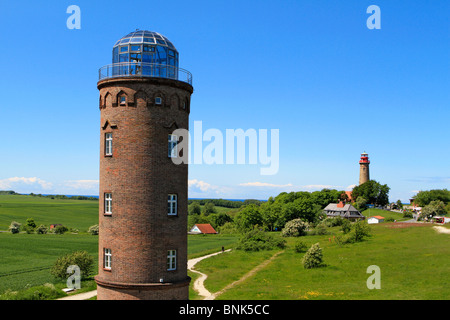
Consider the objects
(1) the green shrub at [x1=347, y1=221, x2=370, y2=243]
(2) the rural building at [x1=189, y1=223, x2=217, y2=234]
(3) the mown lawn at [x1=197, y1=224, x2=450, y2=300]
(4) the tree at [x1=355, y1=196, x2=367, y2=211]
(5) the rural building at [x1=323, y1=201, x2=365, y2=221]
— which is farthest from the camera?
(4) the tree at [x1=355, y1=196, x2=367, y2=211]

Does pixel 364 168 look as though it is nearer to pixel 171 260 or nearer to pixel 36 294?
pixel 36 294

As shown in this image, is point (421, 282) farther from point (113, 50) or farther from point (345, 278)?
point (113, 50)

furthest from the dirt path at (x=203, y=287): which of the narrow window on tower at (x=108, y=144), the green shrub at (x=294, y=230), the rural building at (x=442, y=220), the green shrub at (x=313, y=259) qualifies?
the rural building at (x=442, y=220)

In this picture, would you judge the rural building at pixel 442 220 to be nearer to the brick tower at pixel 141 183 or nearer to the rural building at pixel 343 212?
the rural building at pixel 343 212

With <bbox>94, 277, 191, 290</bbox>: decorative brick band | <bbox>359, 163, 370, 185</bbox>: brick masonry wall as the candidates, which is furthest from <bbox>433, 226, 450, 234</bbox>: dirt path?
<bbox>359, 163, 370, 185</bbox>: brick masonry wall

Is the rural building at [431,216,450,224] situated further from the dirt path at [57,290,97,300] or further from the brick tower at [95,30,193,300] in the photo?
the brick tower at [95,30,193,300]
